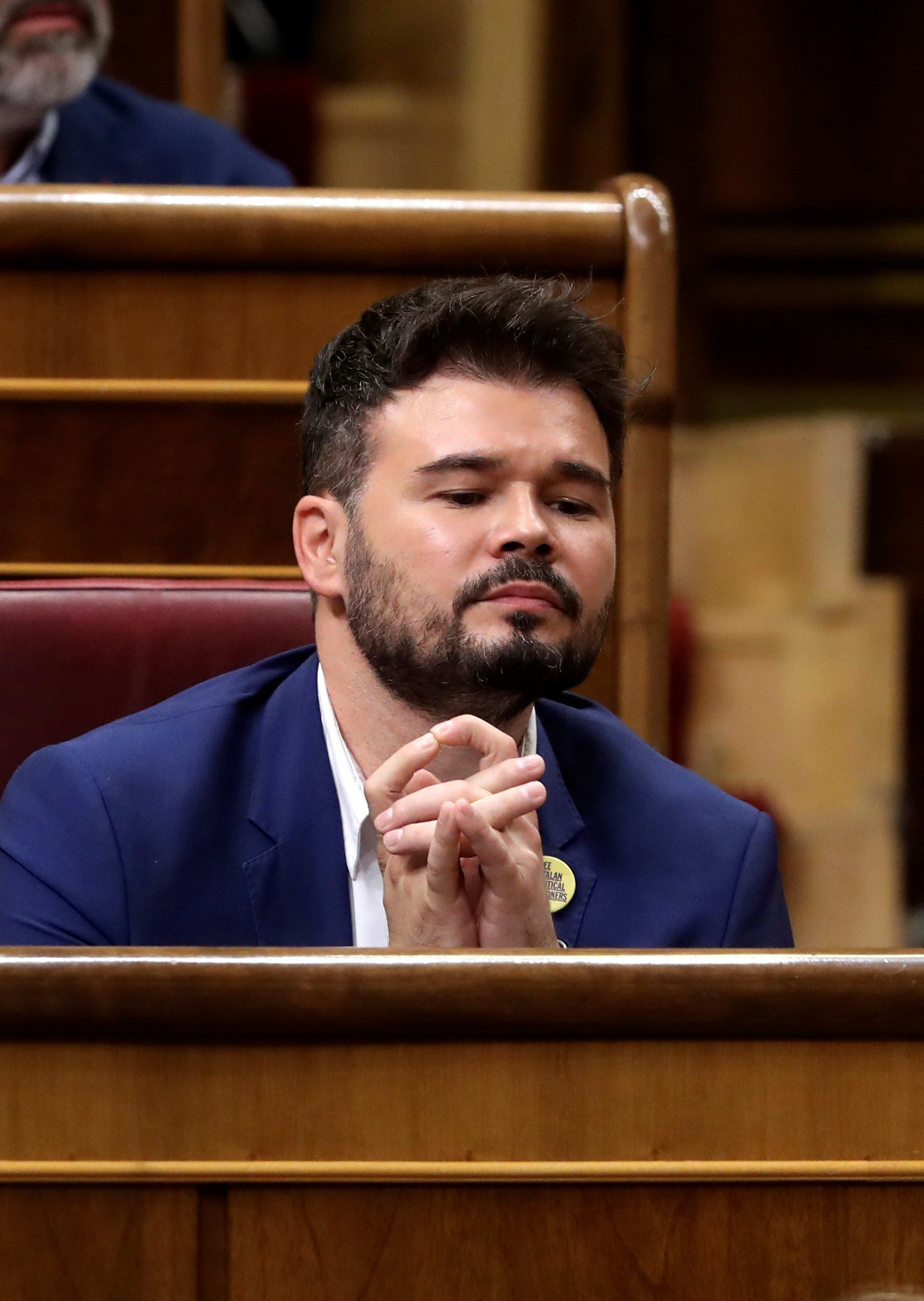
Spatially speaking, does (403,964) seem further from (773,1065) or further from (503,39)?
(503,39)

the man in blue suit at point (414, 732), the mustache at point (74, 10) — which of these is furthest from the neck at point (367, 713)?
the mustache at point (74, 10)

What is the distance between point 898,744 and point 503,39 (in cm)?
89

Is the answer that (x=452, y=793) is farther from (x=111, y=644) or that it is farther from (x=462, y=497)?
(x=111, y=644)

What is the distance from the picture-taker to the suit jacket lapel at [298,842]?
2.17 feet

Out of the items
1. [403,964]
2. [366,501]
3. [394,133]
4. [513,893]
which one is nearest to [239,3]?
[394,133]

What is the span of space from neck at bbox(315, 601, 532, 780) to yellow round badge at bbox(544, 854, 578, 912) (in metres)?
0.05

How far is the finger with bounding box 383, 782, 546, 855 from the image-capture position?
23.4 inches

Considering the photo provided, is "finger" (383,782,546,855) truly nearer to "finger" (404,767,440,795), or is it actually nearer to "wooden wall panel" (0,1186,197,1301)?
"finger" (404,767,440,795)

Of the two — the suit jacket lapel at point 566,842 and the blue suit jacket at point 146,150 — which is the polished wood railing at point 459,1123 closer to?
the suit jacket lapel at point 566,842

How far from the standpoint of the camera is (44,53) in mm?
1218

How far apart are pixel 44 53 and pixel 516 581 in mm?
757

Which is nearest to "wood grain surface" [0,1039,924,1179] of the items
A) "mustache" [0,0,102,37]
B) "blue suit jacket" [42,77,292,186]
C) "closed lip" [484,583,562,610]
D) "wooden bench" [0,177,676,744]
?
"closed lip" [484,583,562,610]

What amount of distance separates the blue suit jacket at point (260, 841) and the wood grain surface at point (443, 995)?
0.22 metres

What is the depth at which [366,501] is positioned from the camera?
71 centimetres
